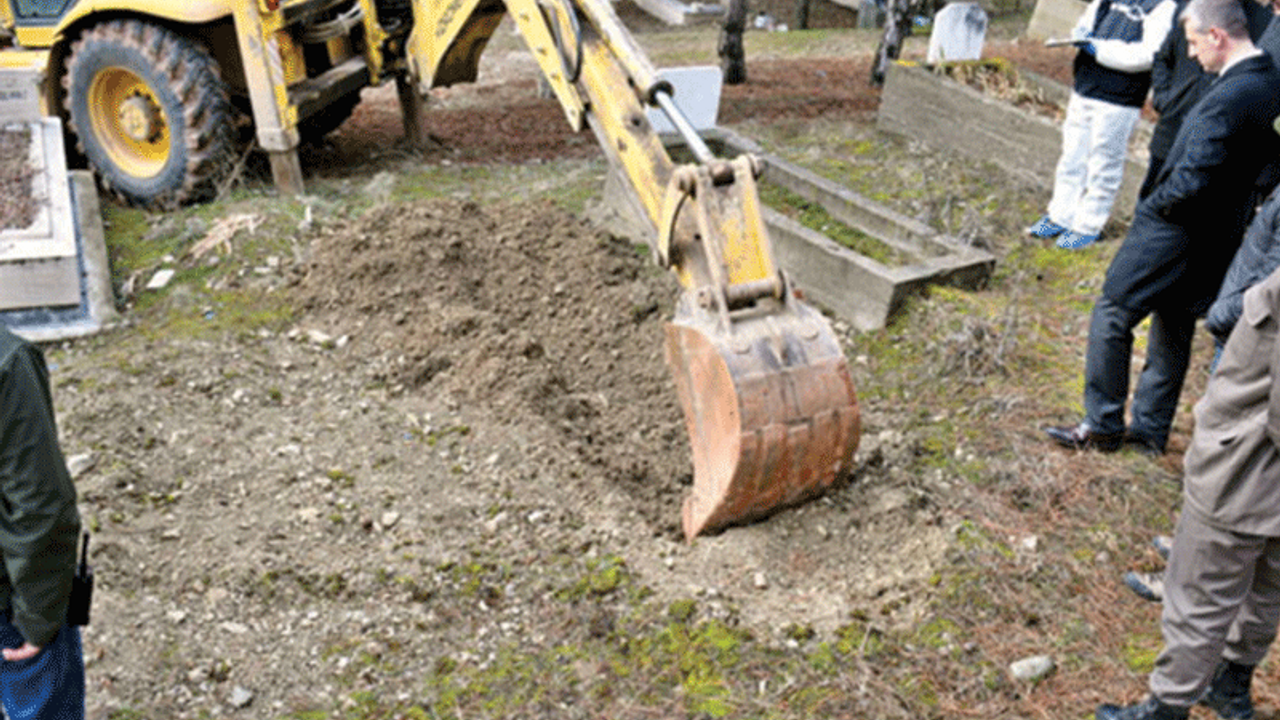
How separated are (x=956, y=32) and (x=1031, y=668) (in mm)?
6828

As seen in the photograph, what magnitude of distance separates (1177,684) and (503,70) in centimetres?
1149

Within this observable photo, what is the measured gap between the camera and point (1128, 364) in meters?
4.81

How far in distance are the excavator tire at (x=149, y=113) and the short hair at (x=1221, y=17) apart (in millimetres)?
5748

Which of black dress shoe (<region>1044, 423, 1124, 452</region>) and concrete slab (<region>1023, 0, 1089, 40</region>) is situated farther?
concrete slab (<region>1023, 0, 1089, 40</region>)

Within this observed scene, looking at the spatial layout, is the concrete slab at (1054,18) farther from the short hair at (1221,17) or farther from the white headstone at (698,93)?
the short hair at (1221,17)

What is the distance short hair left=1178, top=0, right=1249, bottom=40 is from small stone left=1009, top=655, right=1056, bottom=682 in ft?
8.02

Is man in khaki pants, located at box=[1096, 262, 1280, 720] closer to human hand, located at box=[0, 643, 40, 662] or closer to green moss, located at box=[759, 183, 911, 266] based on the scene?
human hand, located at box=[0, 643, 40, 662]

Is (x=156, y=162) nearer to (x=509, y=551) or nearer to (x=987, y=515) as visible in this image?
(x=509, y=551)

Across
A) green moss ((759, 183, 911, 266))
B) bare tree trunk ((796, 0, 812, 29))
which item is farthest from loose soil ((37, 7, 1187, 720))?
bare tree trunk ((796, 0, 812, 29))

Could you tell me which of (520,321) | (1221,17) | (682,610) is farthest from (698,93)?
(682,610)

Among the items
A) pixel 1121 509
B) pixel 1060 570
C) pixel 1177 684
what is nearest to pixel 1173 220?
pixel 1121 509

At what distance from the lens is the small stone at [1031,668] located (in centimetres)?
371

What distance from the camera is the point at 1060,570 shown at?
417 cm

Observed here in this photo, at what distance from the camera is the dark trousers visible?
4738mm
